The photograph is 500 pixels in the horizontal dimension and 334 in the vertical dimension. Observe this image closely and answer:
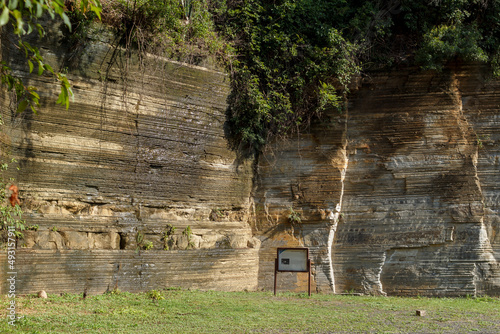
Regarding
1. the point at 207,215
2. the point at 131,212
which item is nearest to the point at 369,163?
the point at 207,215

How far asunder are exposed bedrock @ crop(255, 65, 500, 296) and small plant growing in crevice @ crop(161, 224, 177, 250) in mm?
2283

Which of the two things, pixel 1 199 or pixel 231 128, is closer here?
pixel 1 199

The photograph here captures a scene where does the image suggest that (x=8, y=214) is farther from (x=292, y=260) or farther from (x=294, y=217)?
(x=294, y=217)

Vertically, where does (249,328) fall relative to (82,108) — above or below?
below

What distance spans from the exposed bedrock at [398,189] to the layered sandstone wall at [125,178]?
1282mm

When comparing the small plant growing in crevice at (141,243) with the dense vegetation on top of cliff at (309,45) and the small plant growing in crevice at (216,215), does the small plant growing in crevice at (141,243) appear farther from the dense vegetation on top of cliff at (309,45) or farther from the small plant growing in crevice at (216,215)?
the dense vegetation on top of cliff at (309,45)

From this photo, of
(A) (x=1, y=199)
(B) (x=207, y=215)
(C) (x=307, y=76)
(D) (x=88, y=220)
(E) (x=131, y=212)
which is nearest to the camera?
(A) (x=1, y=199)

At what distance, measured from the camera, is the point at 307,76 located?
1015 centimetres

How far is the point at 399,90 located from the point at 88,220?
6.93 m

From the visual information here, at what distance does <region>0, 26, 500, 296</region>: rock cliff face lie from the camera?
24.9 feet

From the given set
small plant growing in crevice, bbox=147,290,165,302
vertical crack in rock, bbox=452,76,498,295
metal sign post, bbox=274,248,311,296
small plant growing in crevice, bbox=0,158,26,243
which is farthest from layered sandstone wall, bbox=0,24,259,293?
vertical crack in rock, bbox=452,76,498,295

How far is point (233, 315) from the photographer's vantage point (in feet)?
20.6

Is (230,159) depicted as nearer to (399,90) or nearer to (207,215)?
(207,215)

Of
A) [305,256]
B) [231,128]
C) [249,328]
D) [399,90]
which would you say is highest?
[399,90]
